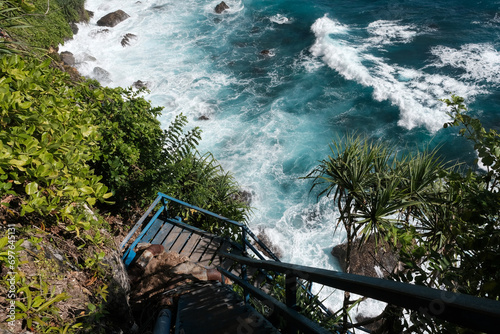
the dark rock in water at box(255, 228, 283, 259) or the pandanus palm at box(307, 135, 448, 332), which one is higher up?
the pandanus palm at box(307, 135, 448, 332)

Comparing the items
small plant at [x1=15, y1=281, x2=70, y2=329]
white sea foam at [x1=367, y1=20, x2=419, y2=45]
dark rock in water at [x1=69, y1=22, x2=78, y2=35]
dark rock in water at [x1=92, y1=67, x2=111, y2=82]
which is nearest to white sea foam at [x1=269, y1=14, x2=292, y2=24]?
white sea foam at [x1=367, y1=20, x2=419, y2=45]

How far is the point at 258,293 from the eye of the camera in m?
2.65

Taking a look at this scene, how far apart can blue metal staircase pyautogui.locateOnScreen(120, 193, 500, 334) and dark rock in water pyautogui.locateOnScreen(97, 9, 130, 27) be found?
23697 mm

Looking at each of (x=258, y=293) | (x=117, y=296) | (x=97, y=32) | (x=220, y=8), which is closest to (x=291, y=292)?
(x=258, y=293)

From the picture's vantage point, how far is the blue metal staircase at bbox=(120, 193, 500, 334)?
944 mm

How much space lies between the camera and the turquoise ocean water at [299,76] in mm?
14484

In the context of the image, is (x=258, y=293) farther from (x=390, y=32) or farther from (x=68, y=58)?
(x=390, y=32)

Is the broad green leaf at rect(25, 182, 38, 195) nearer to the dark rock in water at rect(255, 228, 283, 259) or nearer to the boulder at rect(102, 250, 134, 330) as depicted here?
the boulder at rect(102, 250, 134, 330)

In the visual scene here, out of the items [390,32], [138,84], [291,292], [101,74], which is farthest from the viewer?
[390,32]

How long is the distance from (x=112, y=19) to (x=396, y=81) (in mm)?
21122

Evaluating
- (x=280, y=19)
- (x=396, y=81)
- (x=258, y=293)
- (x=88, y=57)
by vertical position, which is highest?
(x=258, y=293)

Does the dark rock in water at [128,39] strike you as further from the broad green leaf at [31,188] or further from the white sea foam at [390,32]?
the broad green leaf at [31,188]

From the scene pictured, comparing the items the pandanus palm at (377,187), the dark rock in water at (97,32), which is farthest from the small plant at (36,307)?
the dark rock in water at (97,32)

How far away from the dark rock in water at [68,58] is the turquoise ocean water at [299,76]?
1.90ft
